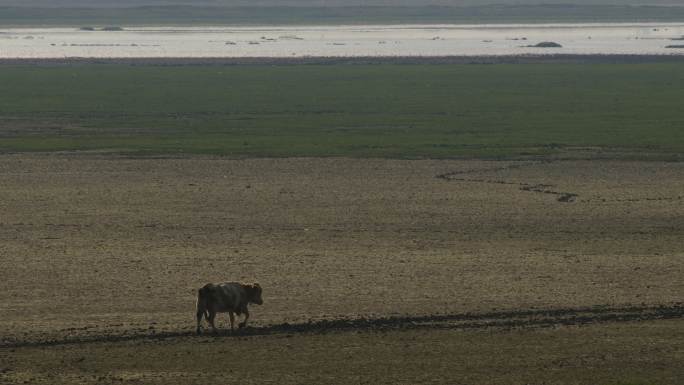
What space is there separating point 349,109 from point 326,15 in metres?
116

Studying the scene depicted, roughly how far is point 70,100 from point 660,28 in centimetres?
9175

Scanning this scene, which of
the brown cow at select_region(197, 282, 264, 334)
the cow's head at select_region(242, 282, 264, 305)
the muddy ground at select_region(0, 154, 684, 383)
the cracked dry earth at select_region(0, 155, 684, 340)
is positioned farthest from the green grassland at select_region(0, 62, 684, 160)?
the brown cow at select_region(197, 282, 264, 334)

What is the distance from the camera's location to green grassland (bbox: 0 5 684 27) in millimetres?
156750

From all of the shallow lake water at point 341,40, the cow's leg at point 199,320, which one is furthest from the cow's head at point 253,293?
the shallow lake water at point 341,40

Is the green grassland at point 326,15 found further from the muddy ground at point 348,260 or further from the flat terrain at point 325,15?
the muddy ground at point 348,260

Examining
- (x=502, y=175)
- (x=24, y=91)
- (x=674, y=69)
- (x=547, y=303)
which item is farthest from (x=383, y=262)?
(x=674, y=69)

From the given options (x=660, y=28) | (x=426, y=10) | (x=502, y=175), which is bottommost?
(x=502, y=175)

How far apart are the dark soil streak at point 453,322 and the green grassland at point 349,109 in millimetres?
19576

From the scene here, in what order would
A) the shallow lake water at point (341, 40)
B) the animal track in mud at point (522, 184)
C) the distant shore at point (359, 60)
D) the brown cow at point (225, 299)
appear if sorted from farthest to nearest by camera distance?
the shallow lake water at point (341, 40), the distant shore at point (359, 60), the animal track in mud at point (522, 184), the brown cow at point (225, 299)

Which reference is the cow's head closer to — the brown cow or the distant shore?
the brown cow

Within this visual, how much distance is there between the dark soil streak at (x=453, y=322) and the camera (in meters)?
18.0

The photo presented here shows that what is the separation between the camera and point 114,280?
72.4 ft

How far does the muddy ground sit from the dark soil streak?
40mm

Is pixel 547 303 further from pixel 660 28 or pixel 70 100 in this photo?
pixel 660 28
